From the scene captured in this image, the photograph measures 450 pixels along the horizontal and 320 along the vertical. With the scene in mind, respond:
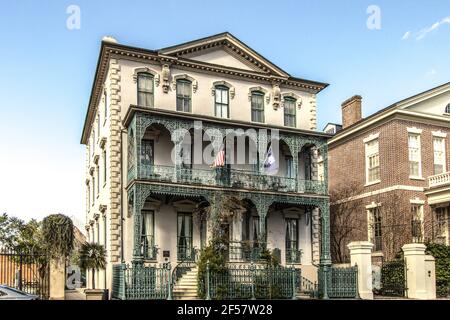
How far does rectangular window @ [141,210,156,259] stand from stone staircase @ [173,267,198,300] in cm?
186

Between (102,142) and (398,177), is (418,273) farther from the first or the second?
(102,142)

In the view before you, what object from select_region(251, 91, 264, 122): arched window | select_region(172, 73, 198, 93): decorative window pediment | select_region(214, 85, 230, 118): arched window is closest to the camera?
select_region(172, 73, 198, 93): decorative window pediment

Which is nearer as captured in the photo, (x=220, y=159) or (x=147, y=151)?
(x=220, y=159)

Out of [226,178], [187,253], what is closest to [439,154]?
[226,178]

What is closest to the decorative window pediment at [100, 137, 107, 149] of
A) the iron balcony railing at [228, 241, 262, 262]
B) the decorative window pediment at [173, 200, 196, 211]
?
the decorative window pediment at [173, 200, 196, 211]

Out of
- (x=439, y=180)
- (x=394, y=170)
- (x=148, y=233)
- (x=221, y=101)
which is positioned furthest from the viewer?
(x=439, y=180)

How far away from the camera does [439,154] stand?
3228 cm

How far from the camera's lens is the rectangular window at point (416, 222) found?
2964cm

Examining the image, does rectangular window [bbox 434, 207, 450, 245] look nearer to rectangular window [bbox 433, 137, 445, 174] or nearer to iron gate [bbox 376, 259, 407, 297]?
rectangular window [bbox 433, 137, 445, 174]

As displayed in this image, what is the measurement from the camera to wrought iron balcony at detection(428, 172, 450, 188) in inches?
1175

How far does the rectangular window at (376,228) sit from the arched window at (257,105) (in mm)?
8856

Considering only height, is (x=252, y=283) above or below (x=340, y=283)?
above

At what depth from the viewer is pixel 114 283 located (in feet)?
76.2

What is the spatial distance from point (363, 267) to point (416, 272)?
2.20m
